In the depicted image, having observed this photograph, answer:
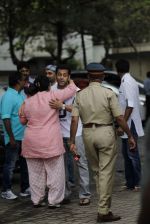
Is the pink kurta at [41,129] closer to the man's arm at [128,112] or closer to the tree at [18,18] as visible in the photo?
the man's arm at [128,112]

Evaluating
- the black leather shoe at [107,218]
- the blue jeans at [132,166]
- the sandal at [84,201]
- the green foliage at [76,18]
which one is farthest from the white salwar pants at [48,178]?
the green foliage at [76,18]

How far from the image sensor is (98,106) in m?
6.99

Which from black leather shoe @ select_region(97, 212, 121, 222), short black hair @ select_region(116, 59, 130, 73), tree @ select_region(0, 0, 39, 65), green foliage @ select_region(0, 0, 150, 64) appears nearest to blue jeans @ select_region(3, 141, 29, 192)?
short black hair @ select_region(116, 59, 130, 73)

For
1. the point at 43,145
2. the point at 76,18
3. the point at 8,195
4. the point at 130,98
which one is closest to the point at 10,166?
the point at 8,195

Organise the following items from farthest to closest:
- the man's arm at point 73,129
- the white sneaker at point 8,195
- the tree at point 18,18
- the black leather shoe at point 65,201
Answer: the tree at point 18,18 → the white sneaker at point 8,195 → the black leather shoe at point 65,201 → the man's arm at point 73,129

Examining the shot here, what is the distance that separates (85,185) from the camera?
26.5ft

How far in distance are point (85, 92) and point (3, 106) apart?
5.56 ft

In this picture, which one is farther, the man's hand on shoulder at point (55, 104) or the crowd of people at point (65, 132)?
the man's hand on shoulder at point (55, 104)

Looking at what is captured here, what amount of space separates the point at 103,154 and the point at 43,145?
1003 millimetres

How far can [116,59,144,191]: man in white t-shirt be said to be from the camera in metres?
8.52

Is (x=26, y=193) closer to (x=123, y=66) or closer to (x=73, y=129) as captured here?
(x=73, y=129)

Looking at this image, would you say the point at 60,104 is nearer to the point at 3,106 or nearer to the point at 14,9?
the point at 3,106

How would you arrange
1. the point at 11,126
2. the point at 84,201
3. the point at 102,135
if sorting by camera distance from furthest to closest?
the point at 11,126 < the point at 84,201 < the point at 102,135

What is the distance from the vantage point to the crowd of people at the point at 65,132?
23.0 feet
